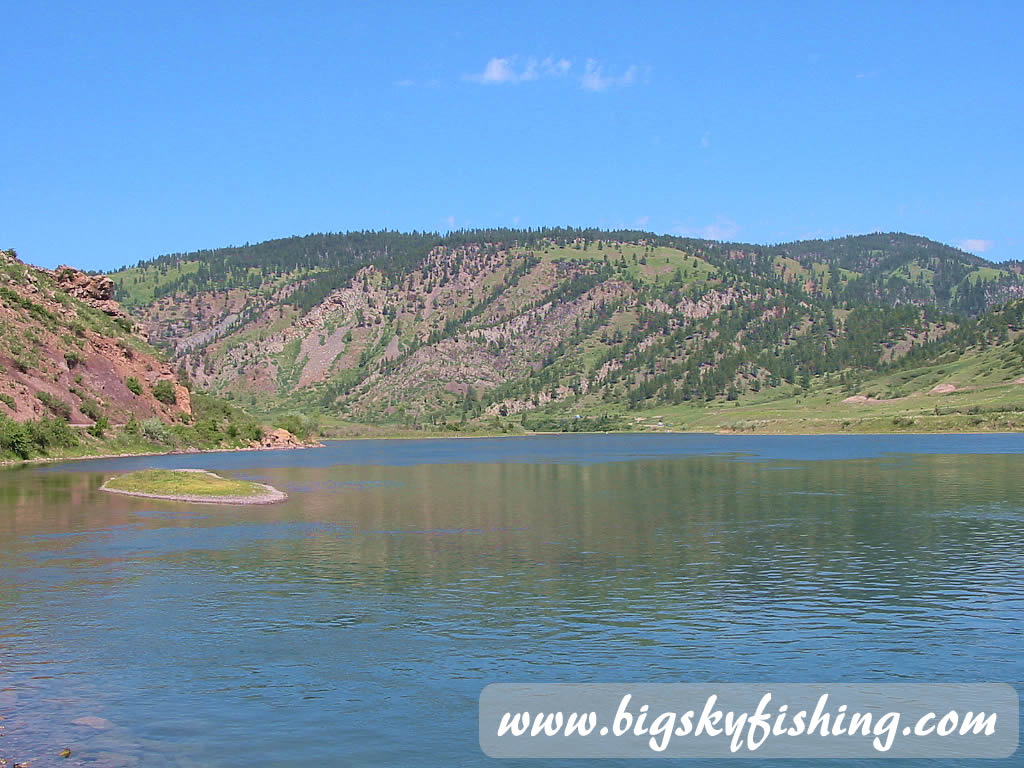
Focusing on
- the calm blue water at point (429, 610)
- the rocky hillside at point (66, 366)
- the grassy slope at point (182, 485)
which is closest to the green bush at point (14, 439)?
the rocky hillside at point (66, 366)

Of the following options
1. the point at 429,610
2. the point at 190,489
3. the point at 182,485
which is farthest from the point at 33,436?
the point at 429,610

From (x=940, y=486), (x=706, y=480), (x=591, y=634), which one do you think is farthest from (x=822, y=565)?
(x=706, y=480)

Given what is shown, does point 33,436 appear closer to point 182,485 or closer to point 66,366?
point 66,366

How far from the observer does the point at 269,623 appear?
127 ft

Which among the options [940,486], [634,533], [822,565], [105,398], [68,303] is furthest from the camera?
[68,303]

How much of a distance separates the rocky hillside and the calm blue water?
77191 mm

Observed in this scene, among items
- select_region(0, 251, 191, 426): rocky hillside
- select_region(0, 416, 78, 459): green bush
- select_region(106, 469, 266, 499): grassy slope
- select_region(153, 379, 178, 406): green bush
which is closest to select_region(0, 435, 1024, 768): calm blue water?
select_region(106, 469, 266, 499): grassy slope

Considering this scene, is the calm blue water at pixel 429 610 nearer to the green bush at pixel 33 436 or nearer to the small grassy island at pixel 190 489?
the small grassy island at pixel 190 489

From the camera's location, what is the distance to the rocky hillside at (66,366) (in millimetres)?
155500

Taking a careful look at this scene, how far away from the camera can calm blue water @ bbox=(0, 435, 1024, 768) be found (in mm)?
27359

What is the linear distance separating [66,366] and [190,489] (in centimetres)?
9352

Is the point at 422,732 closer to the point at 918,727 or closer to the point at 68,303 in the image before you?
the point at 918,727

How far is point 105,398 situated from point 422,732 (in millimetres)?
160441

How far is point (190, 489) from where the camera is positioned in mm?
88062
